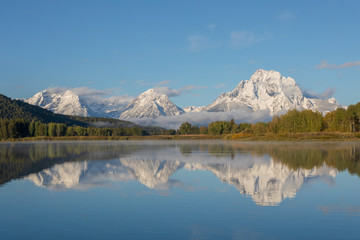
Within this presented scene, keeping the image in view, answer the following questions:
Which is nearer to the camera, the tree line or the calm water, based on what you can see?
the calm water

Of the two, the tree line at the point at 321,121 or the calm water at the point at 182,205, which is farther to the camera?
the tree line at the point at 321,121

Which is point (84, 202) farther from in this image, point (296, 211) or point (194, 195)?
point (296, 211)

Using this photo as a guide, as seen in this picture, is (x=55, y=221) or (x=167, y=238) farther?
(x=55, y=221)

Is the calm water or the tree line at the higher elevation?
the tree line

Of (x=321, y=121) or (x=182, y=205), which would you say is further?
(x=321, y=121)

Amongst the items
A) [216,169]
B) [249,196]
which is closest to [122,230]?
[249,196]

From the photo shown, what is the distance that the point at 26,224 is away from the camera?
20.0 metres

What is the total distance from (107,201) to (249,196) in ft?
34.1

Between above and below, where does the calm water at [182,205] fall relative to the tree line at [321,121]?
below

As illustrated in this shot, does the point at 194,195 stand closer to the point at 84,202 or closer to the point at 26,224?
the point at 84,202

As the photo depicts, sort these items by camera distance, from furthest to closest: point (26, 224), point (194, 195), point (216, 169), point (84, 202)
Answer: point (216, 169), point (194, 195), point (84, 202), point (26, 224)

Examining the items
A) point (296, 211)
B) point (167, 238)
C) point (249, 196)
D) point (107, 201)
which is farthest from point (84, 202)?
point (296, 211)

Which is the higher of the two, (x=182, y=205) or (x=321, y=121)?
(x=321, y=121)

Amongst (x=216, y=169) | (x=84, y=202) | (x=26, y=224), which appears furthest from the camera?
(x=216, y=169)
